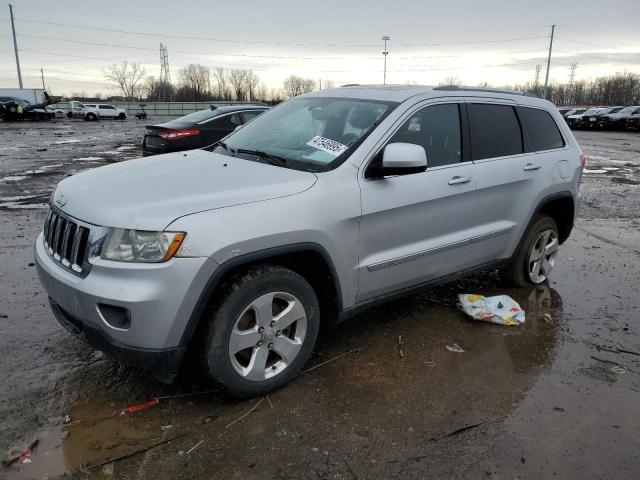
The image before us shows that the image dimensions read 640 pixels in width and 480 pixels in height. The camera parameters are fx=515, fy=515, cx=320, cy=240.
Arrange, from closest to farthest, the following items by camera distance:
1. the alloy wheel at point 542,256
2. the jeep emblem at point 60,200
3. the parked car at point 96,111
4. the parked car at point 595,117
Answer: the jeep emblem at point 60,200
the alloy wheel at point 542,256
the parked car at point 595,117
the parked car at point 96,111

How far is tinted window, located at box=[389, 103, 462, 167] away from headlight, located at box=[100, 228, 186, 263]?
1.74m

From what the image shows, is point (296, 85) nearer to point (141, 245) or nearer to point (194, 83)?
point (194, 83)

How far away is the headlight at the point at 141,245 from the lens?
8.38 feet

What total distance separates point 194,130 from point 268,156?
7231 millimetres

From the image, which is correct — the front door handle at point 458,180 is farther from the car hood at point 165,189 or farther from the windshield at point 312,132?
the car hood at point 165,189

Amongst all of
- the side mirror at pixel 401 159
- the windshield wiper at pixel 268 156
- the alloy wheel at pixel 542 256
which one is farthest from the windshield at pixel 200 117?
the side mirror at pixel 401 159

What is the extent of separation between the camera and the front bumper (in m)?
2.53

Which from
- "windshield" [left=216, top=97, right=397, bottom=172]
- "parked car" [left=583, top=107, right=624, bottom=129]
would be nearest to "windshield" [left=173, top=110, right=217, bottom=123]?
"windshield" [left=216, top=97, right=397, bottom=172]

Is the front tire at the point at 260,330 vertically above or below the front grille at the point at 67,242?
below

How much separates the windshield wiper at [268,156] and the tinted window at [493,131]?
62.1 inches

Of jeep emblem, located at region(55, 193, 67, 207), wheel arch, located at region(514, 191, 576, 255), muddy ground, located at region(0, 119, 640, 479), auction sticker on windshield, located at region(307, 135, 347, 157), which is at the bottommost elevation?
muddy ground, located at region(0, 119, 640, 479)

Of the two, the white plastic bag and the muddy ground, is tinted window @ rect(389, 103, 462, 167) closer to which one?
the white plastic bag

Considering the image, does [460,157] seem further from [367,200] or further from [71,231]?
[71,231]

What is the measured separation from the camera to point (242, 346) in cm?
289
